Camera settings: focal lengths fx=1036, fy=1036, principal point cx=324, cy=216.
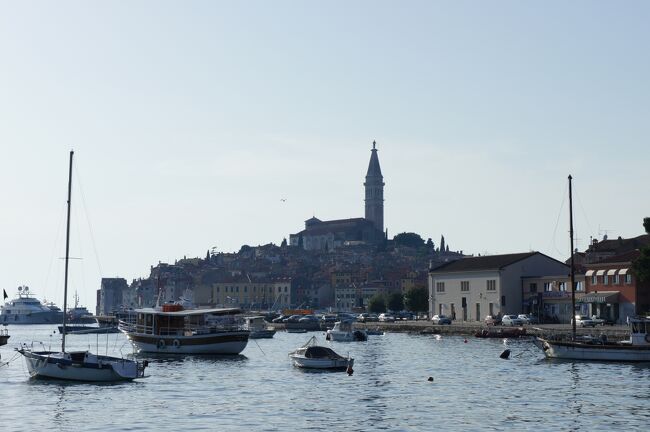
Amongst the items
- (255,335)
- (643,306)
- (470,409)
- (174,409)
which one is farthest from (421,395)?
(255,335)

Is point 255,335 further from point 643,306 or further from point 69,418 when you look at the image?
point 69,418

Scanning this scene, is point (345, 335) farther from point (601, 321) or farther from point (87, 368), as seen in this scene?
point (87, 368)

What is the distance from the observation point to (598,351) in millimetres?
74125

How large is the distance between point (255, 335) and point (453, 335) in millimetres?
24122

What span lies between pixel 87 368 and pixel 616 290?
7138cm

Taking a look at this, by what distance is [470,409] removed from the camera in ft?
163

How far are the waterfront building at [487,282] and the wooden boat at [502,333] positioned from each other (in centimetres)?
A: 1900

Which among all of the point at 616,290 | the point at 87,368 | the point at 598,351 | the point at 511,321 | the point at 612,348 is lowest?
the point at 87,368

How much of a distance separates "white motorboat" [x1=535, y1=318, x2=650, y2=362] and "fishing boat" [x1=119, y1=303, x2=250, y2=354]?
26.8 metres

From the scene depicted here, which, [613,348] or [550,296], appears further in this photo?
[550,296]

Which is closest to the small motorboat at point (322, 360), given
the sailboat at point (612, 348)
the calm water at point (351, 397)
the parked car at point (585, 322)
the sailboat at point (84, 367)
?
the calm water at point (351, 397)

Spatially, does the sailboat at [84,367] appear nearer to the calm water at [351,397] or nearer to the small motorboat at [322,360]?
the calm water at [351,397]

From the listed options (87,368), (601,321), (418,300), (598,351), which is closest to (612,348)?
(598,351)

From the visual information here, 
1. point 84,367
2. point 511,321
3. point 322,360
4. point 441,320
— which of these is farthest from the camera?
point 441,320
